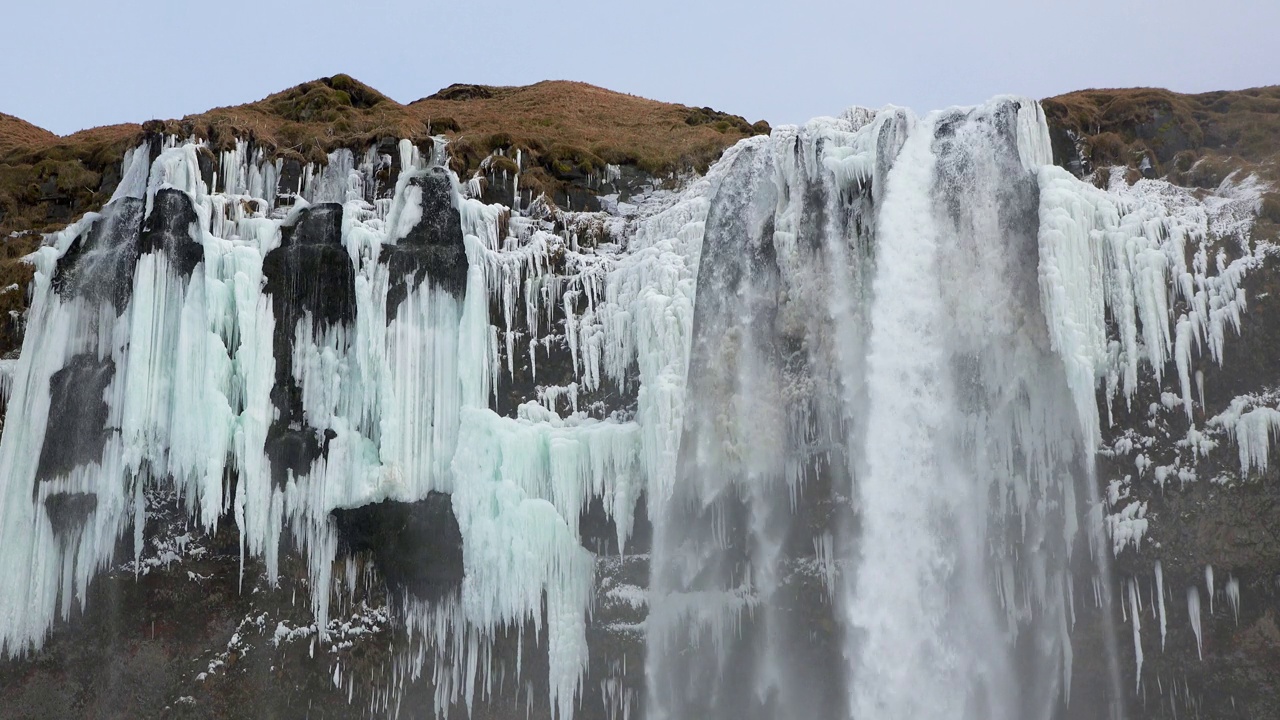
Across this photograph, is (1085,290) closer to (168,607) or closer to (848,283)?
(848,283)

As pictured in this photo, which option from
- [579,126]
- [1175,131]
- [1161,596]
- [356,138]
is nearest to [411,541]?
[356,138]

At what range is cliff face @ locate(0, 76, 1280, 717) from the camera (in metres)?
15.6

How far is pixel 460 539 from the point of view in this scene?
58.5ft

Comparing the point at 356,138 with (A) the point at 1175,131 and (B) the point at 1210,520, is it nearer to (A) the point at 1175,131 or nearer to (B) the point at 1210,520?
(A) the point at 1175,131

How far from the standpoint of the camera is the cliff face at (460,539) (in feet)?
51.3

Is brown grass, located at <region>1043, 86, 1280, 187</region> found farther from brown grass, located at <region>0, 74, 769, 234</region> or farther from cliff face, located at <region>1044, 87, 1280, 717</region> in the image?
brown grass, located at <region>0, 74, 769, 234</region>

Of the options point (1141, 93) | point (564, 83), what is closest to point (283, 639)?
point (1141, 93)

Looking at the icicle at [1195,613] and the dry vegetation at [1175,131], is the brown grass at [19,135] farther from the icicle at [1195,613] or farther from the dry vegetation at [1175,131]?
the icicle at [1195,613]

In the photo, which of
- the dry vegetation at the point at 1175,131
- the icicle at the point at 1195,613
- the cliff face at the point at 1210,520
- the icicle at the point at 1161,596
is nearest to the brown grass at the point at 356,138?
the dry vegetation at the point at 1175,131

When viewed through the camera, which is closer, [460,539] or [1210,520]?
[1210,520]

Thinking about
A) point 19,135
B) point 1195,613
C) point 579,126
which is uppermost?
point 19,135

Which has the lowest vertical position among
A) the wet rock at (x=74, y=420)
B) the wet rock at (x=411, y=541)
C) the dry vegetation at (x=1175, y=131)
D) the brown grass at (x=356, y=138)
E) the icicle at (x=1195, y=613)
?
the icicle at (x=1195, y=613)

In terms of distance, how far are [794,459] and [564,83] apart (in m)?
19.1

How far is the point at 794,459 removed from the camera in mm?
17484
